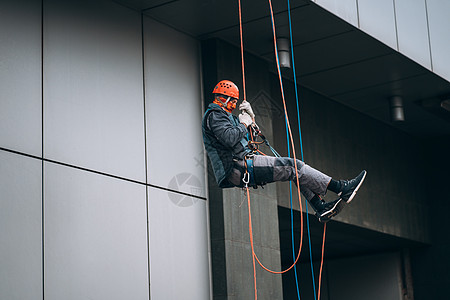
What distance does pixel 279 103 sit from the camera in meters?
15.4

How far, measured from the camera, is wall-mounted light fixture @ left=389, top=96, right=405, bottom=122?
675 inches

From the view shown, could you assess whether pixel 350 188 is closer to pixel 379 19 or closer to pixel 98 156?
pixel 98 156

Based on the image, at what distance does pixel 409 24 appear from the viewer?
50.3 ft

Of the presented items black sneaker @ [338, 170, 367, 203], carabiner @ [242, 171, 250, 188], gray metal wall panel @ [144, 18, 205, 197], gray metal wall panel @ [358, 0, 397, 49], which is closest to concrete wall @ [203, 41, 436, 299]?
gray metal wall panel @ [144, 18, 205, 197]

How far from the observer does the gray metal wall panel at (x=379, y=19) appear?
543 inches

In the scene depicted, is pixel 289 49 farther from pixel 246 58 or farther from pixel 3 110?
pixel 3 110

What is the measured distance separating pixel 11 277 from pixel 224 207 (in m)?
4.04

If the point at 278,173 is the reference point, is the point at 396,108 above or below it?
above

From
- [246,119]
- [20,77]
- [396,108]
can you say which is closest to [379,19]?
→ [396,108]

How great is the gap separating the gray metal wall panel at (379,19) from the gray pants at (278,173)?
15.0 ft

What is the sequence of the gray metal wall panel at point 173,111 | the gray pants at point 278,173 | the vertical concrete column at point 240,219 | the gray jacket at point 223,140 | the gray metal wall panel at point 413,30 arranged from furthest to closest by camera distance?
the gray metal wall panel at point 413,30 < the vertical concrete column at point 240,219 < the gray metal wall panel at point 173,111 < the gray pants at point 278,173 < the gray jacket at point 223,140

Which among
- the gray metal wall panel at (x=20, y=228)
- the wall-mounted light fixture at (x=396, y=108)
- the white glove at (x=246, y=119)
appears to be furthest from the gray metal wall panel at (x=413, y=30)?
the gray metal wall panel at (x=20, y=228)

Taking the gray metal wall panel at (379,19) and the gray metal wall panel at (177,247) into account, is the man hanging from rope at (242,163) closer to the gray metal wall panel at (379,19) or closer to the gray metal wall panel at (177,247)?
the gray metal wall panel at (177,247)

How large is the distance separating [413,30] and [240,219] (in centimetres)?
544
